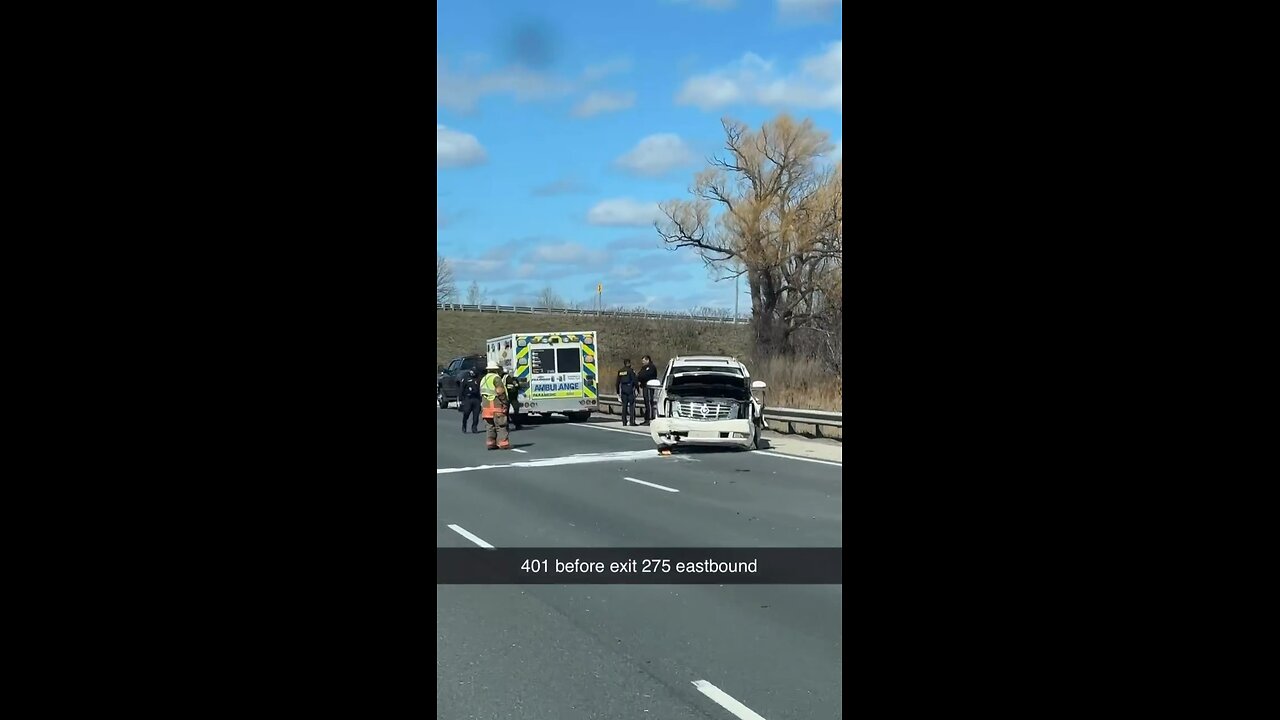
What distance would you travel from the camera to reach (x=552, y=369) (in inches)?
1016

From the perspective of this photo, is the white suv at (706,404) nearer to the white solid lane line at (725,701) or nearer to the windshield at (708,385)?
the windshield at (708,385)

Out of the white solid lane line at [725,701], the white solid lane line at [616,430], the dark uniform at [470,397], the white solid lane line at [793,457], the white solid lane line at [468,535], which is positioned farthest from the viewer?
the dark uniform at [470,397]

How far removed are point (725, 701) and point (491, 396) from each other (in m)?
14.7

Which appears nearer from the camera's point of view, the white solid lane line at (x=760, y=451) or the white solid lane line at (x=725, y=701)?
the white solid lane line at (x=725, y=701)

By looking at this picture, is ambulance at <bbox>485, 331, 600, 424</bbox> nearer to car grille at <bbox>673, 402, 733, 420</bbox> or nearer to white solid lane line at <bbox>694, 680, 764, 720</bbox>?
car grille at <bbox>673, 402, 733, 420</bbox>

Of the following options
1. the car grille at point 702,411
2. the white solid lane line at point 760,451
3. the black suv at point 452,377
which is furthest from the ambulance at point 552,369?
the car grille at point 702,411

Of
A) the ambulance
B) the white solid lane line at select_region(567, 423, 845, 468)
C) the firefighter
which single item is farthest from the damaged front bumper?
the ambulance

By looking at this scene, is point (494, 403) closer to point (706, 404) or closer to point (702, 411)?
point (702, 411)

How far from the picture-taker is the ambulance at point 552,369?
25156mm

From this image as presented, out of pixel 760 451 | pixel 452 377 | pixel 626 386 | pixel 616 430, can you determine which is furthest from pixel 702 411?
pixel 452 377

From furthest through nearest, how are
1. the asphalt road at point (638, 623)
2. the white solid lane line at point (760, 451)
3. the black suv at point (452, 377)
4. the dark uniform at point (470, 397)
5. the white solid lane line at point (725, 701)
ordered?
the black suv at point (452, 377) < the dark uniform at point (470, 397) < the white solid lane line at point (760, 451) < the asphalt road at point (638, 623) < the white solid lane line at point (725, 701)
